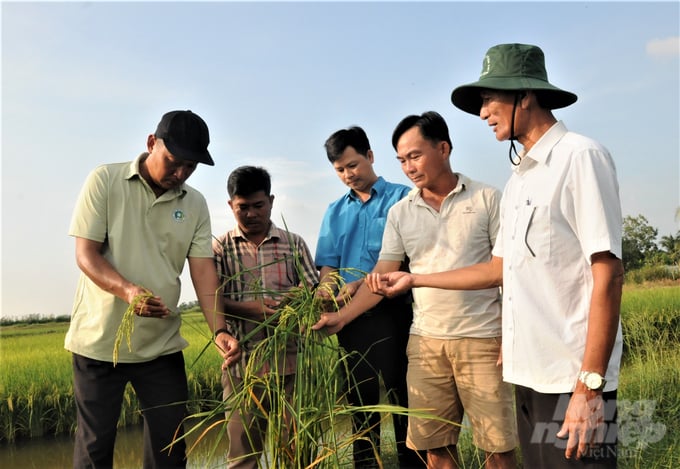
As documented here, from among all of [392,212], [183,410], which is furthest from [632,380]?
[183,410]

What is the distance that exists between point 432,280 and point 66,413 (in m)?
5.00

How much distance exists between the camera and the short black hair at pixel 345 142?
11.4 ft

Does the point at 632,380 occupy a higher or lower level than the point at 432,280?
lower

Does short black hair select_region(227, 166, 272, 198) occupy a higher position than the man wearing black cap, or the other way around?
short black hair select_region(227, 166, 272, 198)

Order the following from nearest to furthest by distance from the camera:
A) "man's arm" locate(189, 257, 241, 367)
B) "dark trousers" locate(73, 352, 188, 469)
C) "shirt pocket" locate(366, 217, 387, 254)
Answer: "dark trousers" locate(73, 352, 188, 469) < "man's arm" locate(189, 257, 241, 367) < "shirt pocket" locate(366, 217, 387, 254)

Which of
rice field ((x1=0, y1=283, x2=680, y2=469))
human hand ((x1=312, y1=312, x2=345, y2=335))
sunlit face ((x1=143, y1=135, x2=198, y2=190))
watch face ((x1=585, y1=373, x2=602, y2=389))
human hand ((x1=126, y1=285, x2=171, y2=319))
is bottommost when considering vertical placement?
rice field ((x1=0, y1=283, x2=680, y2=469))

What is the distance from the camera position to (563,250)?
6.25ft

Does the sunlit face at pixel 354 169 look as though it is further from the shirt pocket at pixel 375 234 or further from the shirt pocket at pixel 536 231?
the shirt pocket at pixel 536 231

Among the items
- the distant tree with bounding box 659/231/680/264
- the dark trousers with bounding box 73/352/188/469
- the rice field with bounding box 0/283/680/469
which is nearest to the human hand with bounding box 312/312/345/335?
the dark trousers with bounding box 73/352/188/469

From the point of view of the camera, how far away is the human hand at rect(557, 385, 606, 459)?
69.1 inches

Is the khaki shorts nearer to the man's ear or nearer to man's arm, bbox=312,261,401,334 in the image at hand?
man's arm, bbox=312,261,401,334

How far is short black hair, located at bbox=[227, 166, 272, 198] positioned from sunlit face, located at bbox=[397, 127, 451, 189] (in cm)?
75

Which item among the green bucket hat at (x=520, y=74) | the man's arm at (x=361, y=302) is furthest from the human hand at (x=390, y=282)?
the green bucket hat at (x=520, y=74)

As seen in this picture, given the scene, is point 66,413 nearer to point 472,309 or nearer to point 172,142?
point 172,142
